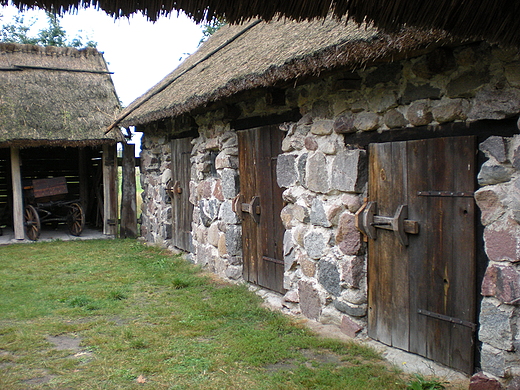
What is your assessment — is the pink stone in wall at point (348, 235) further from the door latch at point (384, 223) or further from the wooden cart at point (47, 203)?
the wooden cart at point (47, 203)

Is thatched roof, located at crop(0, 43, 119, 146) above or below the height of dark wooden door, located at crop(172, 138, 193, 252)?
above

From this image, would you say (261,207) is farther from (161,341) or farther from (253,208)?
(161,341)

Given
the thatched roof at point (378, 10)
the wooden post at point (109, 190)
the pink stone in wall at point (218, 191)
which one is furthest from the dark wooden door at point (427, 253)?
the wooden post at point (109, 190)

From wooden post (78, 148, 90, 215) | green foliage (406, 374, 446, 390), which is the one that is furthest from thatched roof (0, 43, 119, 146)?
green foliage (406, 374, 446, 390)

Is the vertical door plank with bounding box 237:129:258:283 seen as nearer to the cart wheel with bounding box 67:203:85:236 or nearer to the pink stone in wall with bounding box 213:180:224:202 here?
the pink stone in wall with bounding box 213:180:224:202

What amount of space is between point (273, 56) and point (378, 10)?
1.91 m

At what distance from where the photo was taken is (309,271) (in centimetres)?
411

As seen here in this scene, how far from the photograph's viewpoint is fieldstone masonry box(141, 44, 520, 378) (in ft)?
8.52

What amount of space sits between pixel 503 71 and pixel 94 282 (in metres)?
4.83

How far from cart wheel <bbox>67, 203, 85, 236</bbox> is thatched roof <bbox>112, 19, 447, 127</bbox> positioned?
3194 millimetres

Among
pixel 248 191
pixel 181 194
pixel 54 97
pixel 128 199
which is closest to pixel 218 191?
pixel 248 191

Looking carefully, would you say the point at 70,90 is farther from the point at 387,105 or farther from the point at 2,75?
the point at 387,105

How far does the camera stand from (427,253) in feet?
10.2

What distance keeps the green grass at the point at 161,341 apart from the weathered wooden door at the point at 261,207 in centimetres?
30
